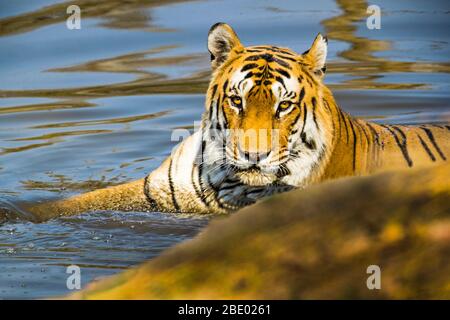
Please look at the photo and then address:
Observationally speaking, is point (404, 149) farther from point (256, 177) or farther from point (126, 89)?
point (126, 89)

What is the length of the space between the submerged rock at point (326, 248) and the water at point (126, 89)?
6.68 feet

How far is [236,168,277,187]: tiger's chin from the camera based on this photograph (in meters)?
5.43

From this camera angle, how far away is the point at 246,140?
5.35m

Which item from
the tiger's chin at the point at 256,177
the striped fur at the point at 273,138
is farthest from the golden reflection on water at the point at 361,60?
the tiger's chin at the point at 256,177

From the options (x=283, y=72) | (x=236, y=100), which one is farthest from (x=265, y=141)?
(x=283, y=72)

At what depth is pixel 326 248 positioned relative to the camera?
273 centimetres

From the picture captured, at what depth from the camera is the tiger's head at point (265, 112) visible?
213 inches

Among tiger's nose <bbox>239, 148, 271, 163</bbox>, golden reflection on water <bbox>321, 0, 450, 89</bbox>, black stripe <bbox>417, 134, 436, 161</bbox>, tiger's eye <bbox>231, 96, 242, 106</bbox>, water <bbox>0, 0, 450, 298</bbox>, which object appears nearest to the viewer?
tiger's nose <bbox>239, 148, 271, 163</bbox>

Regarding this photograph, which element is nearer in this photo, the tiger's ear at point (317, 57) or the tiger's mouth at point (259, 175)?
the tiger's mouth at point (259, 175)

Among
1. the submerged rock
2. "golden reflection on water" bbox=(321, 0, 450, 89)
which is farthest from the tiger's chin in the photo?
"golden reflection on water" bbox=(321, 0, 450, 89)

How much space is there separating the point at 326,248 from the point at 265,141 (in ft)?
8.70

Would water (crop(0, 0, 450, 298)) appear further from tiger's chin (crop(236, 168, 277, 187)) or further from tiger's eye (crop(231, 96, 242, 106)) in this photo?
tiger's eye (crop(231, 96, 242, 106))

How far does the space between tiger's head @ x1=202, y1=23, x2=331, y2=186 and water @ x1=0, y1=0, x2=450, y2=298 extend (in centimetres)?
51

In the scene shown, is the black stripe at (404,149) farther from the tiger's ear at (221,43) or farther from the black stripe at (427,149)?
the tiger's ear at (221,43)
